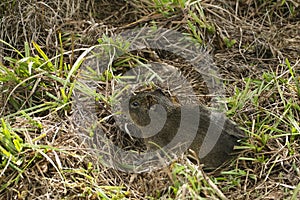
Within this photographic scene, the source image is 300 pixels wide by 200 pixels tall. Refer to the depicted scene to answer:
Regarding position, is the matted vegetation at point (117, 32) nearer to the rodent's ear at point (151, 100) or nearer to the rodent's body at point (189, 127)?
the rodent's body at point (189, 127)

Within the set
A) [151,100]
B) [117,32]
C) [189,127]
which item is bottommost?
[189,127]

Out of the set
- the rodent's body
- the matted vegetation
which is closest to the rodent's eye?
the rodent's body

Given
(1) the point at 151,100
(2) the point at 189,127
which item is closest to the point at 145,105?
(1) the point at 151,100

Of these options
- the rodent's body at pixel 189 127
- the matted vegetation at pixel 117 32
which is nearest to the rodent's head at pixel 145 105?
the rodent's body at pixel 189 127

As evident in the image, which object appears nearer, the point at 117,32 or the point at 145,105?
the point at 145,105

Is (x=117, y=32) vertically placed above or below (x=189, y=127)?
above

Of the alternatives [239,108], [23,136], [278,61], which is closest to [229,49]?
[278,61]

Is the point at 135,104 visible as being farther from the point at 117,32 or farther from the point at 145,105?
the point at 117,32

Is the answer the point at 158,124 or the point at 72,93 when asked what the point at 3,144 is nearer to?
the point at 72,93

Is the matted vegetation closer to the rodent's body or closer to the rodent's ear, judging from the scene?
the rodent's body
